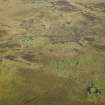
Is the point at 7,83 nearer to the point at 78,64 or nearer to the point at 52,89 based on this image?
the point at 52,89

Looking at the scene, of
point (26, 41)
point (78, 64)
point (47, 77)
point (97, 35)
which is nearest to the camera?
point (47, 77)

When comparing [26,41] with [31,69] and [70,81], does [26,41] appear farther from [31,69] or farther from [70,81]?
[70,81]

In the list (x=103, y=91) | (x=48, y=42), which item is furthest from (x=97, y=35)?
(x=103, y=91)

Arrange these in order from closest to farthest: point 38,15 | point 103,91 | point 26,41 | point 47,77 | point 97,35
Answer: point 103,91 < point 47,77 < point 26,41 < point 97,35 < point 38,15

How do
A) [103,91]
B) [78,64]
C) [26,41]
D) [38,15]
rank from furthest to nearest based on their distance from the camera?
[38,15], [26,41], [78,64], [103,91]

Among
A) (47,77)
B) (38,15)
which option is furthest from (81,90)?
(38,15)

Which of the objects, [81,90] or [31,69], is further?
[31,69]
